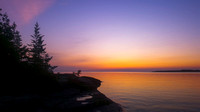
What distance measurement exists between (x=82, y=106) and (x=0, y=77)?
28.9 ft

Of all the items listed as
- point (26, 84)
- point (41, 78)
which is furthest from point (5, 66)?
point (41, 78)

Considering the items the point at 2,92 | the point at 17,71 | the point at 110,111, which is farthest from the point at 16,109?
the point at 110,111

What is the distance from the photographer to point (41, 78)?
42.6 ft

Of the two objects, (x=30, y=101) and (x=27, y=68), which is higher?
(x=27, y=68)

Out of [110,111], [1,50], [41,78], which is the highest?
[1,50]

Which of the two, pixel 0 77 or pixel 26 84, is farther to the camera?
pixel 26 84

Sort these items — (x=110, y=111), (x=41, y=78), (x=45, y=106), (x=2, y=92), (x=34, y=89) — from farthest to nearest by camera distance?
(x=41, y=78) → (x=34, y=89) → (x=2, y=92) → (x=45, y=106) → (x=110, y=111)

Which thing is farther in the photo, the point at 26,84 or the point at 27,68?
the point at 27,68

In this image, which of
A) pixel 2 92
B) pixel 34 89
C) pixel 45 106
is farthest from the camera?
pixel 34 89

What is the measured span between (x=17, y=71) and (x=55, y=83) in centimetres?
418

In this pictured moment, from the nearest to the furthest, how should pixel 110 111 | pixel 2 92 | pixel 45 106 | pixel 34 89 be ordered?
pixel 110 111 → pixel 45 106 → pixel 2 92 → pixel 34 89

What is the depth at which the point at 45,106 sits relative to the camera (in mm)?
8688

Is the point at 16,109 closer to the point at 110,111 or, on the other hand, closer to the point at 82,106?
the point at 82,106

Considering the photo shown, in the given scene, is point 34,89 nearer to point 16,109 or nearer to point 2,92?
point 2,92
